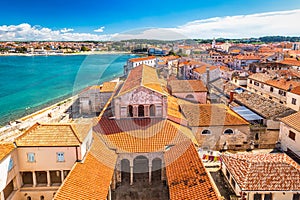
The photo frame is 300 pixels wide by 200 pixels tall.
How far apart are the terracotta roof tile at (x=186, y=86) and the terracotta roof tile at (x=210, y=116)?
6308mm

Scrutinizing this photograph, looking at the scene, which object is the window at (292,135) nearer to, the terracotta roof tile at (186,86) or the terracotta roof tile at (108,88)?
the terracotta roof tile at (186,86)

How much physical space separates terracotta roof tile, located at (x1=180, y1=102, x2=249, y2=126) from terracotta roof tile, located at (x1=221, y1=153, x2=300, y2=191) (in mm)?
8832

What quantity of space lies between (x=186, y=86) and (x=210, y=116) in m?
9.55

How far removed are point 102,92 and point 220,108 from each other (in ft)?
59.3

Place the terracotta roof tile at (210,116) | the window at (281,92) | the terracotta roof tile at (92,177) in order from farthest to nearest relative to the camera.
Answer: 1. the window at (281,92)
2. the terracotta roof tile at (210,116)
3. the terracotta roof tile at (92,177)

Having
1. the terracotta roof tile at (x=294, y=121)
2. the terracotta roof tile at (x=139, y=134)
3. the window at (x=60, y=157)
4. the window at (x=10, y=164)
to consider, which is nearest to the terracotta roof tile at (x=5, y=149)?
the window at (x=10, y=164)

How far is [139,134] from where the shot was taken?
62.4 ft

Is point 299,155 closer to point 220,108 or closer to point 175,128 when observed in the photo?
point 220,108

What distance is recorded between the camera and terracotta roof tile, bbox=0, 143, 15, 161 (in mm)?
13962

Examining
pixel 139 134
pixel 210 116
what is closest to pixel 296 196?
pixel 139 134

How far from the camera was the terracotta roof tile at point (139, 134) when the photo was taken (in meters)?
18.1

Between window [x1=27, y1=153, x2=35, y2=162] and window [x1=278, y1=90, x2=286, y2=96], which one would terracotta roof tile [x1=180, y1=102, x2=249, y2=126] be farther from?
window [x1=278, y1=90, x2=286, y2=96]

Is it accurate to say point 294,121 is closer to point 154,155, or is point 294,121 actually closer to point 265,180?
point 265,180

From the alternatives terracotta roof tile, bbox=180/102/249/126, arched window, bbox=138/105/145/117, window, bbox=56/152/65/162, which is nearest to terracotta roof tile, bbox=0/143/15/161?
window, bbox=56/152/65/162
